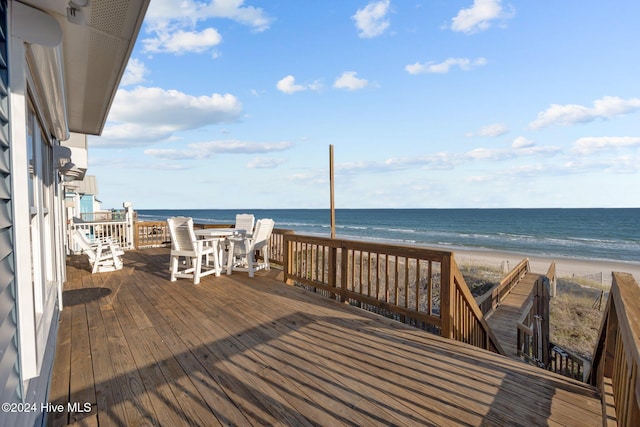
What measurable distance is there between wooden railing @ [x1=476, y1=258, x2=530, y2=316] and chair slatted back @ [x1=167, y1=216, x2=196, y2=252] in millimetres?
5990

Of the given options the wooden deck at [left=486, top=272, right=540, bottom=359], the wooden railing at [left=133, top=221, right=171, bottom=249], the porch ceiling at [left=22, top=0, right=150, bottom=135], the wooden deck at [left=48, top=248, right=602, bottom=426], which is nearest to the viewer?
the porch ceiling at [left=22, top=0, right=150, bottom=135]

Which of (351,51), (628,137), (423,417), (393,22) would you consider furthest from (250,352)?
(628,137)

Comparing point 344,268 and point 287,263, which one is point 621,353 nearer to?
point 344,268

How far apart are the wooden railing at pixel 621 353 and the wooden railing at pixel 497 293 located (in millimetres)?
5095

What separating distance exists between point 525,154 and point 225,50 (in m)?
46.0

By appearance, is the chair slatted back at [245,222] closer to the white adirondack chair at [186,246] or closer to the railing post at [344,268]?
the white adirondack chair at [186,246]

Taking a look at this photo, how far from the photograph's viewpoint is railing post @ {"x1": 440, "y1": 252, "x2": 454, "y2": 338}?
290cm

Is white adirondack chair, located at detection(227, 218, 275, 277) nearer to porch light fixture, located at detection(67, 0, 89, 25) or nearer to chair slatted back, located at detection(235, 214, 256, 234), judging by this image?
chair slatted back, located at detection(235, 214, 256, 234)

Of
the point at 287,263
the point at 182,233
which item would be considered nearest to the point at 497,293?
the point at 287,263

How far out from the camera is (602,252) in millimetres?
21422

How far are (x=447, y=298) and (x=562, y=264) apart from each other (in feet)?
64.7

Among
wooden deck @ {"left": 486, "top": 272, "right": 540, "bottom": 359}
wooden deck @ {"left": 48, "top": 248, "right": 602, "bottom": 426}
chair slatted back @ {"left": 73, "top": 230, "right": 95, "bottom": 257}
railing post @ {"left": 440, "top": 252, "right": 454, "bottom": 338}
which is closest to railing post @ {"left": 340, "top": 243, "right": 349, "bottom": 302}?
wooden deck @ {"left": 48, "top": 248, "right": 602, "bottom": 426}

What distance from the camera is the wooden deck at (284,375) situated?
1768 millimetres

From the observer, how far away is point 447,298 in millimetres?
2938
